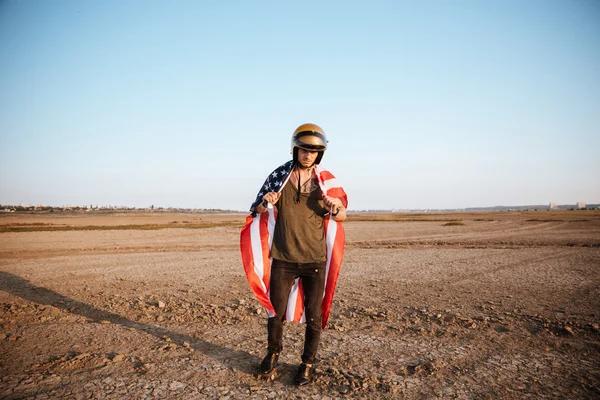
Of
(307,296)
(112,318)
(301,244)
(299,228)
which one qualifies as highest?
(299,228)

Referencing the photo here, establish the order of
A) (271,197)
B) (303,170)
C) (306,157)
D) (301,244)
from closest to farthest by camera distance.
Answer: (271,197) → (301,244) → (306,157) → (303,170)

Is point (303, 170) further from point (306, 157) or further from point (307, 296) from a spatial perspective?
point (307, 296)

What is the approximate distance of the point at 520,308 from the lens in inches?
278

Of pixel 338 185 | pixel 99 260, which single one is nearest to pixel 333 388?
pixel 338 185

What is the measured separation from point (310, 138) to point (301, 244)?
1.26 m

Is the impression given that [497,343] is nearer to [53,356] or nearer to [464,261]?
[53,356]

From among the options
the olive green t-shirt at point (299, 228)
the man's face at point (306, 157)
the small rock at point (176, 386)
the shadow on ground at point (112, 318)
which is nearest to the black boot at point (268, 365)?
the shadow on ground at point (112, 318)

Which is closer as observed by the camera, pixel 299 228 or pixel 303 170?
pixel 299 228

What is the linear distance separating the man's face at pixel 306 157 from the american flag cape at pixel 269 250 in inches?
6.7

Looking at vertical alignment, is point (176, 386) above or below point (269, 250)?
below

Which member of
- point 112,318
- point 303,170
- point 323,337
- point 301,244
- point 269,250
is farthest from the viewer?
point 112,318

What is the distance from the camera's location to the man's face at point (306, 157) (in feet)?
13.5

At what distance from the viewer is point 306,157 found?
4129 mm

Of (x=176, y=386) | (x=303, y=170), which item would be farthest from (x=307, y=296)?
(x=176, y=386)
